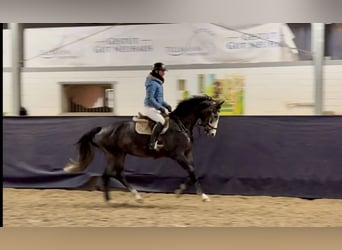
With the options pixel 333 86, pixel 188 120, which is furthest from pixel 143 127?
pixel 333 86

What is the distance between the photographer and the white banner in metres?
5.32

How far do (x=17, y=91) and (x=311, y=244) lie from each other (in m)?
3.06

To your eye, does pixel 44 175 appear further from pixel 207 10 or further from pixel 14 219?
pixel 207 10

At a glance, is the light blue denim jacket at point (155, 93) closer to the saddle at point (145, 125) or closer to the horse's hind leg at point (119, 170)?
the saddle at point (145, 125)

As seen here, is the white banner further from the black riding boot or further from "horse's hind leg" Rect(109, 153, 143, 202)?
"horse's hind leg" Rect(109, 153, 143, 202)

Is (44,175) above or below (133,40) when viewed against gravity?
below

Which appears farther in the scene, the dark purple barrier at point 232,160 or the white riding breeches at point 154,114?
the dark purple barrier at point 232,160

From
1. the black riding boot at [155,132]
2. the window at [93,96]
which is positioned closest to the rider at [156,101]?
the black riding boot at [155,132]

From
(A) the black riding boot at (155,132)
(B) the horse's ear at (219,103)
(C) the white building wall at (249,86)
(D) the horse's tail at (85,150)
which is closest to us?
(A) the black riding boot at (155,132)

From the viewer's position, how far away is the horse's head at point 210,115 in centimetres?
532

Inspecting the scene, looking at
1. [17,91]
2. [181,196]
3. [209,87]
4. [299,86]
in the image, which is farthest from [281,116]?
[17,91]

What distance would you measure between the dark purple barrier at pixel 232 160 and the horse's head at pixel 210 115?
135 mm

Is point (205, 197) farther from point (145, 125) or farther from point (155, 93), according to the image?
point (155, 93)

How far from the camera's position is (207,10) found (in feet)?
15.5
